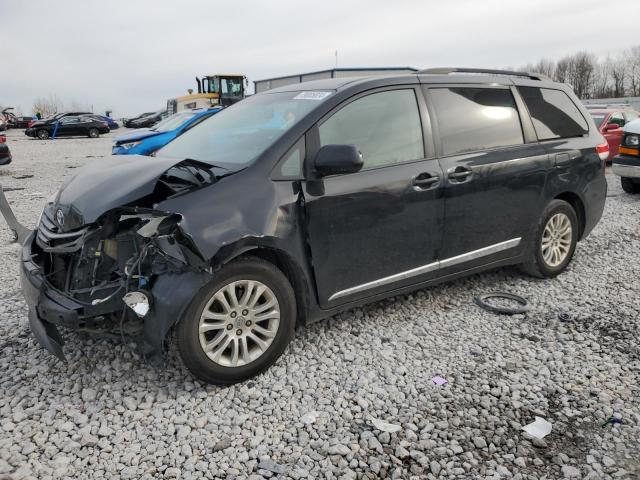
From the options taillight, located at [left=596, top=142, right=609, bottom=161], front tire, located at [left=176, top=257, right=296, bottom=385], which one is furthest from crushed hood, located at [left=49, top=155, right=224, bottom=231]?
taillight, located at [left=596, top=142, right=609, bottom=161]

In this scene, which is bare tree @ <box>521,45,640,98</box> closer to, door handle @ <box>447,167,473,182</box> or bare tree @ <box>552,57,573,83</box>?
bare tree @ <box>552,57,573,83</box>

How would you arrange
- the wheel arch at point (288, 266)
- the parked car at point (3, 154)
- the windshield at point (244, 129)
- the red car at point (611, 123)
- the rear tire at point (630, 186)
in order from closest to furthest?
the wheel arch at point (288, 266)
the windshield at point (244, 129)
the rear tire at point (630, 186)
the parked car at point (3, 154)
the red car at point (611, 123)

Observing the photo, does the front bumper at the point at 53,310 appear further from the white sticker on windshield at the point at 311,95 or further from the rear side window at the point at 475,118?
the rear side window at the point at 475,118

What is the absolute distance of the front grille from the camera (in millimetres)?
3131

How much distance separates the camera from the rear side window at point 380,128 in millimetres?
3545

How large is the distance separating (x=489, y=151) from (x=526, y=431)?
2.31 m

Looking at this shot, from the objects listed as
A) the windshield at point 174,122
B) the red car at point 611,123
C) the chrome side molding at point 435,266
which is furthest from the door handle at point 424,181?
the red car at point 611,123

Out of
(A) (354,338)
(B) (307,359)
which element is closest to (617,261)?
(A) (354,338)

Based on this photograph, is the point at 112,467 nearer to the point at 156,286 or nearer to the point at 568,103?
the point at 156,286

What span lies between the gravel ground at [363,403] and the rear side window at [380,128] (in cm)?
131

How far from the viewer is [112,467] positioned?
2.54 meters

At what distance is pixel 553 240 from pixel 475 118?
1555 mm

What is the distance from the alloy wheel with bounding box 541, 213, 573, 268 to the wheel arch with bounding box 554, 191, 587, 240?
18 cm

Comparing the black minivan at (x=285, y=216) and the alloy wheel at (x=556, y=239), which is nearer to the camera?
the black minivan at (x=285, y=216)
